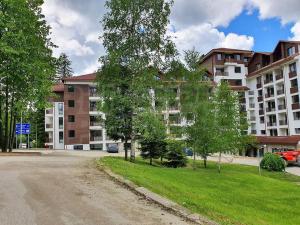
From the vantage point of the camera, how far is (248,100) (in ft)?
245

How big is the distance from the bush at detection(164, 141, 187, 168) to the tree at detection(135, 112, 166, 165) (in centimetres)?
74

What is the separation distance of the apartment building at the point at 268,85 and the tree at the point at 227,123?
17585mm

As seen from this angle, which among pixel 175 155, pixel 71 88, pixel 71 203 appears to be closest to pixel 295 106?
pixel 175 155

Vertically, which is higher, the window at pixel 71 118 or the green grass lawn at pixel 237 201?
the window at pixel 71 118

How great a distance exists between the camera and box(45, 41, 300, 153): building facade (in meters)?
60.3

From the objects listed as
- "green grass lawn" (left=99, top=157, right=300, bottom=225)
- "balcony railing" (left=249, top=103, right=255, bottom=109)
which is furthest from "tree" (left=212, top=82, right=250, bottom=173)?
"balcony railing" (left=249, top=103, right=255, bottom=109)

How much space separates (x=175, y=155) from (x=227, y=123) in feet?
17.5

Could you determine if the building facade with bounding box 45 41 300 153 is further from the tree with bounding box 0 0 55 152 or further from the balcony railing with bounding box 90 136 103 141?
the tree with bounding box 0 0 55 152

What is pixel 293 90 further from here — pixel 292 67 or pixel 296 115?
pixel 296 115

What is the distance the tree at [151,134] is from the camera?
87.1 ft

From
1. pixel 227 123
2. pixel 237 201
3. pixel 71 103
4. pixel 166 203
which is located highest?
pixel 71 103

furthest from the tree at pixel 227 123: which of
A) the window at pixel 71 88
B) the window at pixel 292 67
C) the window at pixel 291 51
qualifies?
the window at pixel 71 88

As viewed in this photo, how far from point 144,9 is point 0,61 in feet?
40.4

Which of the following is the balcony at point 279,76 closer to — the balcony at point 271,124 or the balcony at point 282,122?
the balcony at point 282,122
